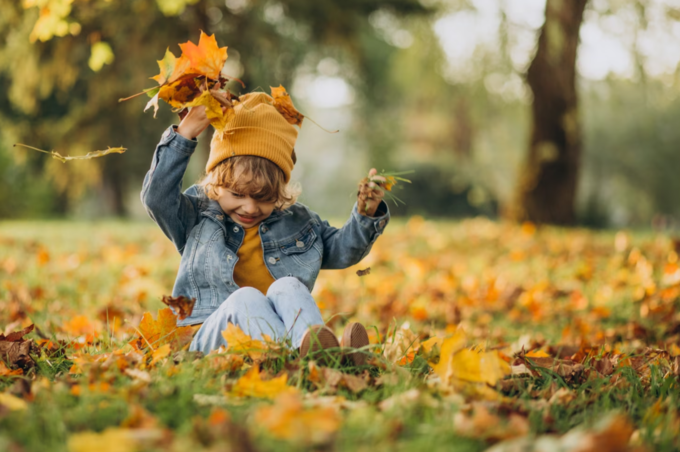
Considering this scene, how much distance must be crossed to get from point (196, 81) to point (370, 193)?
697 millimetres

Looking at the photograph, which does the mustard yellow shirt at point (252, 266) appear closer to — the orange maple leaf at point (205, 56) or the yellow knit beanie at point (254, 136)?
the yellow knit beanie at point (254, 136)

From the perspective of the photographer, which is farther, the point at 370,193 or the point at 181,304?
the point at 370,193

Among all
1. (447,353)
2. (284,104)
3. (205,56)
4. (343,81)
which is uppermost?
(343,81)

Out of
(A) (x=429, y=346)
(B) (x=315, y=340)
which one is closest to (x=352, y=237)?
(A) (x=429, y=346)

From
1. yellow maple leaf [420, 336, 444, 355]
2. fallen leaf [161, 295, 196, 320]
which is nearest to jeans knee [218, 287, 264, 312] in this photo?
fallen leaf [161, 295, 196, 320]

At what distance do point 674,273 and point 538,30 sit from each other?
5369 mm

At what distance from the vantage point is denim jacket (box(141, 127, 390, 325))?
81.4 inches

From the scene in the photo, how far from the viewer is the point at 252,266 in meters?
2.29

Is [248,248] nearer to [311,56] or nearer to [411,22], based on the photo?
[411,22]

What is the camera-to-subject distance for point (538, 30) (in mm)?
8078

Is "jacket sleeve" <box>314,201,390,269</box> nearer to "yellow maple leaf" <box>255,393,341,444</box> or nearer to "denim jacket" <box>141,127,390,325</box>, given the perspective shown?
"denim jacket" <box>141,127,390,325</box>

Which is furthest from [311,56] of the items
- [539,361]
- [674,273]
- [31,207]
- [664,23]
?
[539,361]

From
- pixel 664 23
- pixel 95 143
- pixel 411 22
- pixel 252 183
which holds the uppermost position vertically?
pixel 411 22

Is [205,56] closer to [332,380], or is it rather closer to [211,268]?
[211,268]
